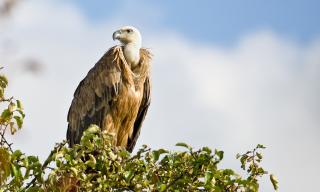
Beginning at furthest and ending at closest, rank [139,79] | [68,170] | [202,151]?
[139,79] < [202,151] < [68,170]

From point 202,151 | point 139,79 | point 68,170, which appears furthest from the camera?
point 139,79

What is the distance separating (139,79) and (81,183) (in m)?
4.85

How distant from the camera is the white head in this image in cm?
1098

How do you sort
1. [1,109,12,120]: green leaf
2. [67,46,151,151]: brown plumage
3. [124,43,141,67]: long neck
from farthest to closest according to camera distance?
1. [124,43,141,67]: long neck
2. [67,46,151,151]: brown plumage
3. [1,109,12,120]: green leaf

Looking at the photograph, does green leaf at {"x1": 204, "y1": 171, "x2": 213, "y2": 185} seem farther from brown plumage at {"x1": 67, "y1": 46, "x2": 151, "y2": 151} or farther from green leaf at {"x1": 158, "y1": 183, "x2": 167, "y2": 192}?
brown plumage at {"x1": 67, "y1": 46, "x2": 151, "y2": 151}

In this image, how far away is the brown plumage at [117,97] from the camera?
34.9 ft

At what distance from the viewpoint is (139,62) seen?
1076cm

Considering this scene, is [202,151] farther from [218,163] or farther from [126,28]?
[126,28]

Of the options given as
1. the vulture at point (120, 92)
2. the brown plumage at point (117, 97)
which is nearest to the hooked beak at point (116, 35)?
the vulture at point (120, 92)

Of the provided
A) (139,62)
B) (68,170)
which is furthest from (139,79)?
(68,170)

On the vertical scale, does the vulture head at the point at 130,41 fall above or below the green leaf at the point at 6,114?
above

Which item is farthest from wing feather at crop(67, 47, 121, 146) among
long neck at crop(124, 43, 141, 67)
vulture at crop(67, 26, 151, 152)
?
long neck at crop(124, 43, 141, 67)

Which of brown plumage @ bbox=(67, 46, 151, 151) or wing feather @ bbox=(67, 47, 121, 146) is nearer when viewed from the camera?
brown plumage @ bbox=(67, 46, 151, 151)

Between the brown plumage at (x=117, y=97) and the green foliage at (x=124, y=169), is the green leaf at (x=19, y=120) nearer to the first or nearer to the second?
the green foliage at (x=124, y=169)
